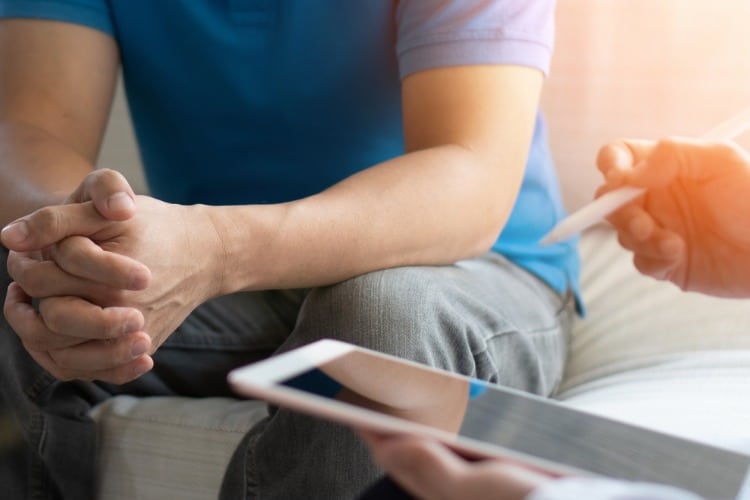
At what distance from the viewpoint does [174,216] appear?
2.35ft

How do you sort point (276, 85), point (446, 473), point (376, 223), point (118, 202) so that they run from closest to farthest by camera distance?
1. point (446, 473)
2. point (118, 202)
3. point (376, 223)
4. point (276, 85)

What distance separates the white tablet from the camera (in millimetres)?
431

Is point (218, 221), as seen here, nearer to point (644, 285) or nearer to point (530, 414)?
point (530, 414)

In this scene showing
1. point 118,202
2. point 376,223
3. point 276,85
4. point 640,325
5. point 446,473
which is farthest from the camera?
point 640,325

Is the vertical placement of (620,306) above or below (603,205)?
below

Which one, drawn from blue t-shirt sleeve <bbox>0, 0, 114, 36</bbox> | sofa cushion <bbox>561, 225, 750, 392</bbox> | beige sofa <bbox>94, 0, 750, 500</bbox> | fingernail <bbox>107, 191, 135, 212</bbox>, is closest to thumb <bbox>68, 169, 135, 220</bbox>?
fingernail <bbox>107, 191, 135, 212</bbox>

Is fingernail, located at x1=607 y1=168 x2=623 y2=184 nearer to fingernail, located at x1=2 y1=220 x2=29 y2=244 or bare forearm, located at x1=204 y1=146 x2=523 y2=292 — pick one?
bare forearm, located at x1=204 y1=146 x2=523 y2=292

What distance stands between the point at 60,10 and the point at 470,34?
1.41 ft

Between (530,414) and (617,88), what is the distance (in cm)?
77

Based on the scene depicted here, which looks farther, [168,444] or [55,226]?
[168,444]

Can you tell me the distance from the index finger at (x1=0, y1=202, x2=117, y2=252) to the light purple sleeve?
0.34 metres

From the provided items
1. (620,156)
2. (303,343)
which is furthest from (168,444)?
(620,156)

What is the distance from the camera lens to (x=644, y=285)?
113 cm

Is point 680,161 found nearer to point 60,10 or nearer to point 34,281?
point 34,281
